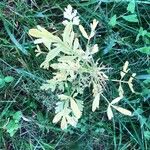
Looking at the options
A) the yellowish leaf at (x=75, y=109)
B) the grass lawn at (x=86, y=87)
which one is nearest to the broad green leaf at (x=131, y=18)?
the grass lawn at (x=86, y=87)

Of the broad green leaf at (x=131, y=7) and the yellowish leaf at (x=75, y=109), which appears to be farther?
the broad green leaf at (x=131, y=7)

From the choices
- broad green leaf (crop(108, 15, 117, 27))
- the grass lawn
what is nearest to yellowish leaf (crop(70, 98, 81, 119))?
the grass lawn

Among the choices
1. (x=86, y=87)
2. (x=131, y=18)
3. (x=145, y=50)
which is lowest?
(x=86, y=87)

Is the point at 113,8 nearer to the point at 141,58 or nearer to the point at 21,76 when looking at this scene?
the point at 141,58

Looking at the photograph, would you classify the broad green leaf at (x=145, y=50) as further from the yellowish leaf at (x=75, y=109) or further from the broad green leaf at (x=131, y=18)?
the yellowish leaf at (x=75, y=109)

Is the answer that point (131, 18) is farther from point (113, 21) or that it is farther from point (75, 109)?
point (75, 109)

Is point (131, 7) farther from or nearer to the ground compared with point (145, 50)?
farther from the ground

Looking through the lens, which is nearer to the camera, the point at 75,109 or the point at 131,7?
the point at 75,109

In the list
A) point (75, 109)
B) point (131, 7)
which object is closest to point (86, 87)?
point (75, 109)

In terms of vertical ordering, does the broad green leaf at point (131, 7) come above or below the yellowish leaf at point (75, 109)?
above

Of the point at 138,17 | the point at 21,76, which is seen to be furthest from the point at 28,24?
the point at 138,17

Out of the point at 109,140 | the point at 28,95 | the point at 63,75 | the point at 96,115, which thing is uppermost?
the point at 63,75
